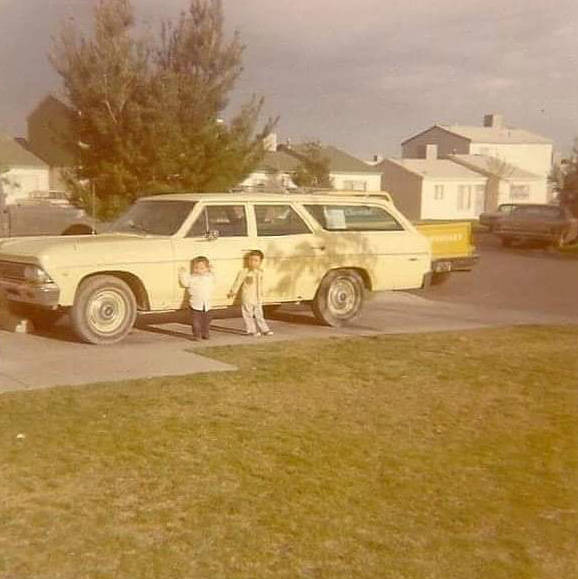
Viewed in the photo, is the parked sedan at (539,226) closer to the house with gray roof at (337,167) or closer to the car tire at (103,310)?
the house with gray roof at (337,167)

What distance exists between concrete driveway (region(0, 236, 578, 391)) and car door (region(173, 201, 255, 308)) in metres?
0.60

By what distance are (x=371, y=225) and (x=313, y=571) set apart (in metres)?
7.94

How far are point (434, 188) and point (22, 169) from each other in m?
25.4

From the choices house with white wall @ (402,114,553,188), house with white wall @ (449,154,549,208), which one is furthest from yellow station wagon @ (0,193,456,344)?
house with white wall @ (402,114,553,188)

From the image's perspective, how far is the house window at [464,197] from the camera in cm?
6074

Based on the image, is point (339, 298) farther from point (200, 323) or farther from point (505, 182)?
point (505, 182)

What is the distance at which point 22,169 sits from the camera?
176 feet

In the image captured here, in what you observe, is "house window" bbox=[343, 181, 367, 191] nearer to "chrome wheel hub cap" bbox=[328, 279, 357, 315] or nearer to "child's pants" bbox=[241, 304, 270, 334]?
"chrome wheel hub cap" bbox=[328, 279, 357, 315]

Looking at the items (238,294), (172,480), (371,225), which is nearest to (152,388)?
(172,480)

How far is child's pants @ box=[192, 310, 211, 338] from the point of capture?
9906 millimetres

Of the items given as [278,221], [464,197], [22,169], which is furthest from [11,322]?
[464,197]

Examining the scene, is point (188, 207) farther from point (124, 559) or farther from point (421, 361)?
point (124, 559)

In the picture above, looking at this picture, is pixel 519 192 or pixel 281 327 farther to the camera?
pixel 519 192

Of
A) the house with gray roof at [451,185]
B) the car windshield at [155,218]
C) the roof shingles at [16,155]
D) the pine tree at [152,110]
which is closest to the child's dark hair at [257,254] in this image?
the car windshield at [155,218]
